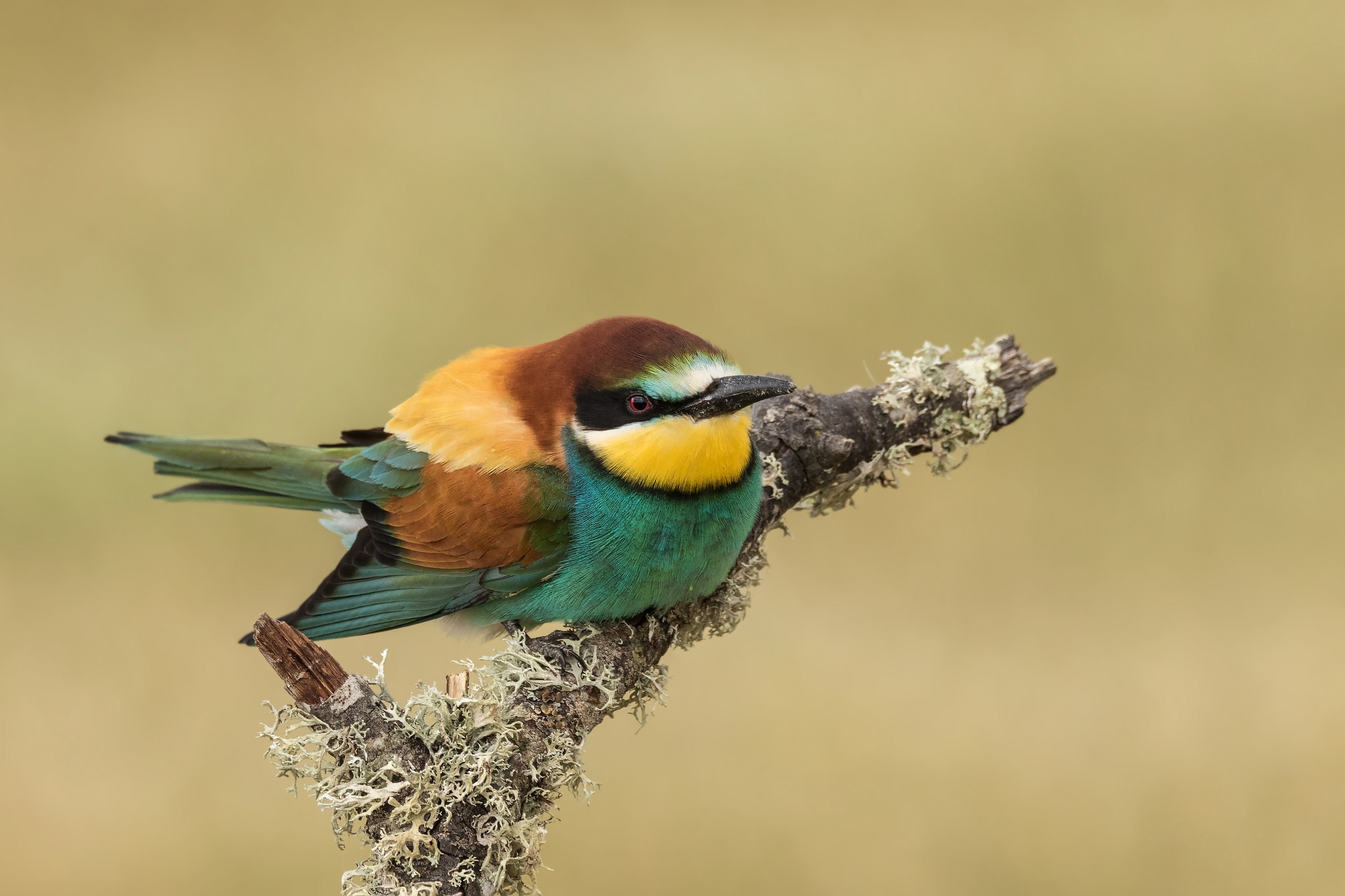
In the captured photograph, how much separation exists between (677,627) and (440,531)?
0.46 meters

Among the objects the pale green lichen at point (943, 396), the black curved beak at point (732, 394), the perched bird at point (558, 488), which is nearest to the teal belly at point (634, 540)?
the perched bird at point (558, 488)

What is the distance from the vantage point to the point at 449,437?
2.02 metres

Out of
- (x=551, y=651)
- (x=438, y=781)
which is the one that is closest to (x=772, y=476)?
(x=551, y=651)

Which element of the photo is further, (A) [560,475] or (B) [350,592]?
(B) [350,592]

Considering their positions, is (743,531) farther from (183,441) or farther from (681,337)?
(183,441)

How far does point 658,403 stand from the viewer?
5.90 feet

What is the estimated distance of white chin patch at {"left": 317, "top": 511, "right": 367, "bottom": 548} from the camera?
7.51 feet

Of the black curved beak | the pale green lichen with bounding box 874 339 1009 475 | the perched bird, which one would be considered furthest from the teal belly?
the pale green lichen with bounding box 874 339 1009 475

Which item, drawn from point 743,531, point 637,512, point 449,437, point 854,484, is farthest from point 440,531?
point 854,484

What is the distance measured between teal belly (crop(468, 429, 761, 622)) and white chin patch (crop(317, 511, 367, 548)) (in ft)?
1.78

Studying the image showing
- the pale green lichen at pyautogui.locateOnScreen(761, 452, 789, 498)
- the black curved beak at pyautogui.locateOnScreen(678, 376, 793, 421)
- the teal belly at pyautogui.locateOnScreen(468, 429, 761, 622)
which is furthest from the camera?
the pale green lichen at pyautogui.locateOnScreen(761, 452, 789, 498)

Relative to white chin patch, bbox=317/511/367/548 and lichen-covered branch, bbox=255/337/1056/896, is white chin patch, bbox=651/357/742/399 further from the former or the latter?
white chin patch, bbox=317/511/367/548

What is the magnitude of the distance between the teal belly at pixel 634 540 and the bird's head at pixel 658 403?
0.03 metres

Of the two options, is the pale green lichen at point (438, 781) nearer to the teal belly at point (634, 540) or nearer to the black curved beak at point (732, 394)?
the teal belly at point (634, 540)
